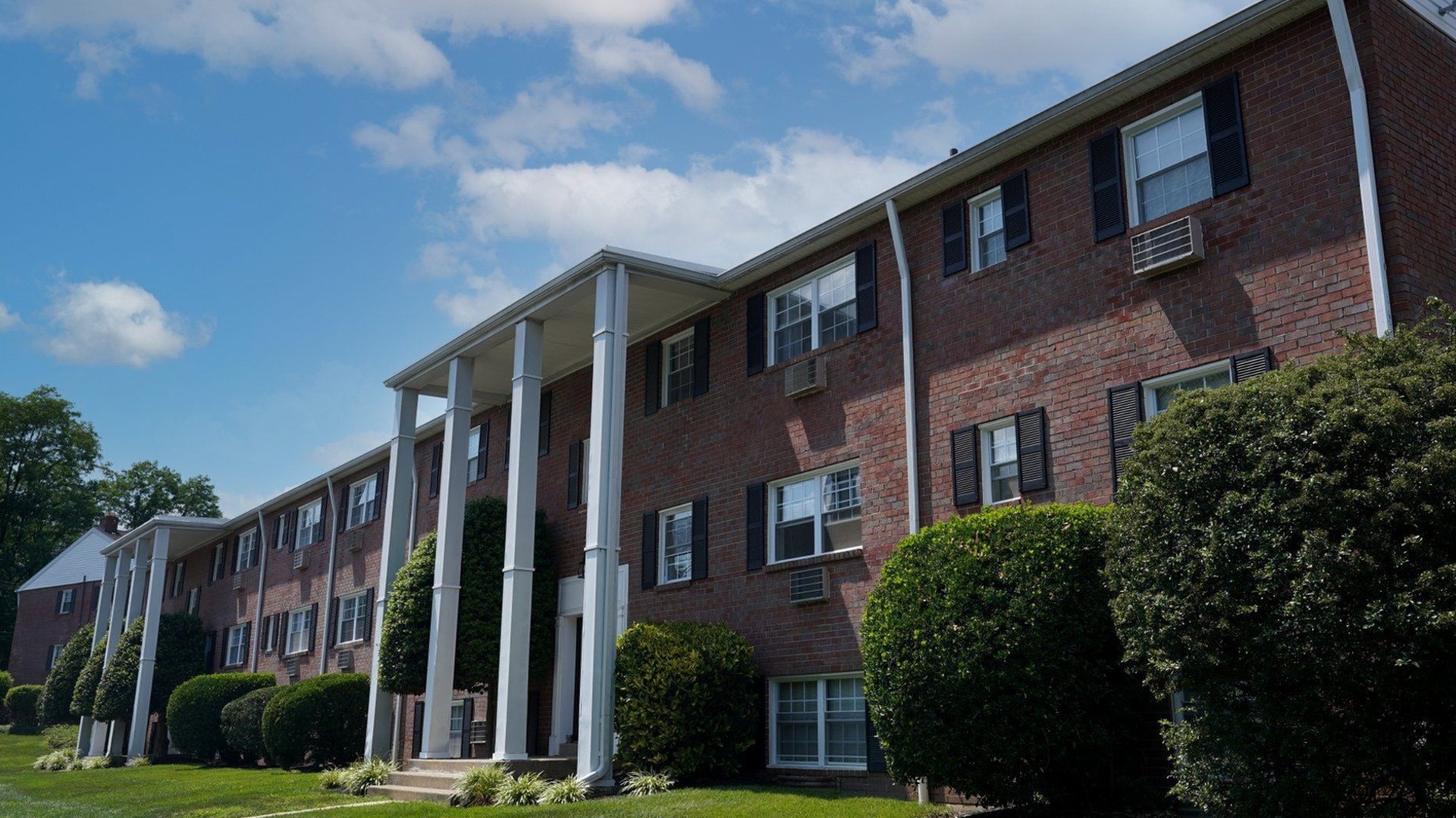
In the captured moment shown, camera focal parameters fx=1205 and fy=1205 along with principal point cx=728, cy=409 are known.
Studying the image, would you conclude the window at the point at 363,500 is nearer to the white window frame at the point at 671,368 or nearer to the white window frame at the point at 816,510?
the white window frame at the point at 671,368

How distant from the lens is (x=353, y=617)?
28.8 metres

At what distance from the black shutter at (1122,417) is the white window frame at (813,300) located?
4.26 metres

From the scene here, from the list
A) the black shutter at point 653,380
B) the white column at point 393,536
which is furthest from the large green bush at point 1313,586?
the white column at point 393,536

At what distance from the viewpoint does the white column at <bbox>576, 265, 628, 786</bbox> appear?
50.9ft

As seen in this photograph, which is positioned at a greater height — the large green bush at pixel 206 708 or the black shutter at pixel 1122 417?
the black shutter at pixel 1122 417

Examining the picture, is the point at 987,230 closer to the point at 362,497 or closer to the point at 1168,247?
the point at 1168,247

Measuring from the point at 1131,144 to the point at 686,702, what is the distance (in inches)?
333

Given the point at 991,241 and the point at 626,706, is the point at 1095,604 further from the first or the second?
the point at 626,706

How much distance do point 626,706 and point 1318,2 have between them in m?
11.1

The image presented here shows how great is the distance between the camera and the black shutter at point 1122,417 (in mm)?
12180

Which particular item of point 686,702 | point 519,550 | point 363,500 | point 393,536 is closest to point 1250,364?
point 686,702

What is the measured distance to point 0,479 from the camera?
61250 millimetres

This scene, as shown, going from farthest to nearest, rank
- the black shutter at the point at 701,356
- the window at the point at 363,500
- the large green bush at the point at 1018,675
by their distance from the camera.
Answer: the window at the point at 363,500
the black shutter at the point at 701,356
the large green bush at the point at 1018,675

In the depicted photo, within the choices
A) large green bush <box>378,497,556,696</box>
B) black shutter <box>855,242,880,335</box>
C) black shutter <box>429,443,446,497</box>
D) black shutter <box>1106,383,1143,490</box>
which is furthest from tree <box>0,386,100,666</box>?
black shutter <box>1106,383,1143,490</box>
